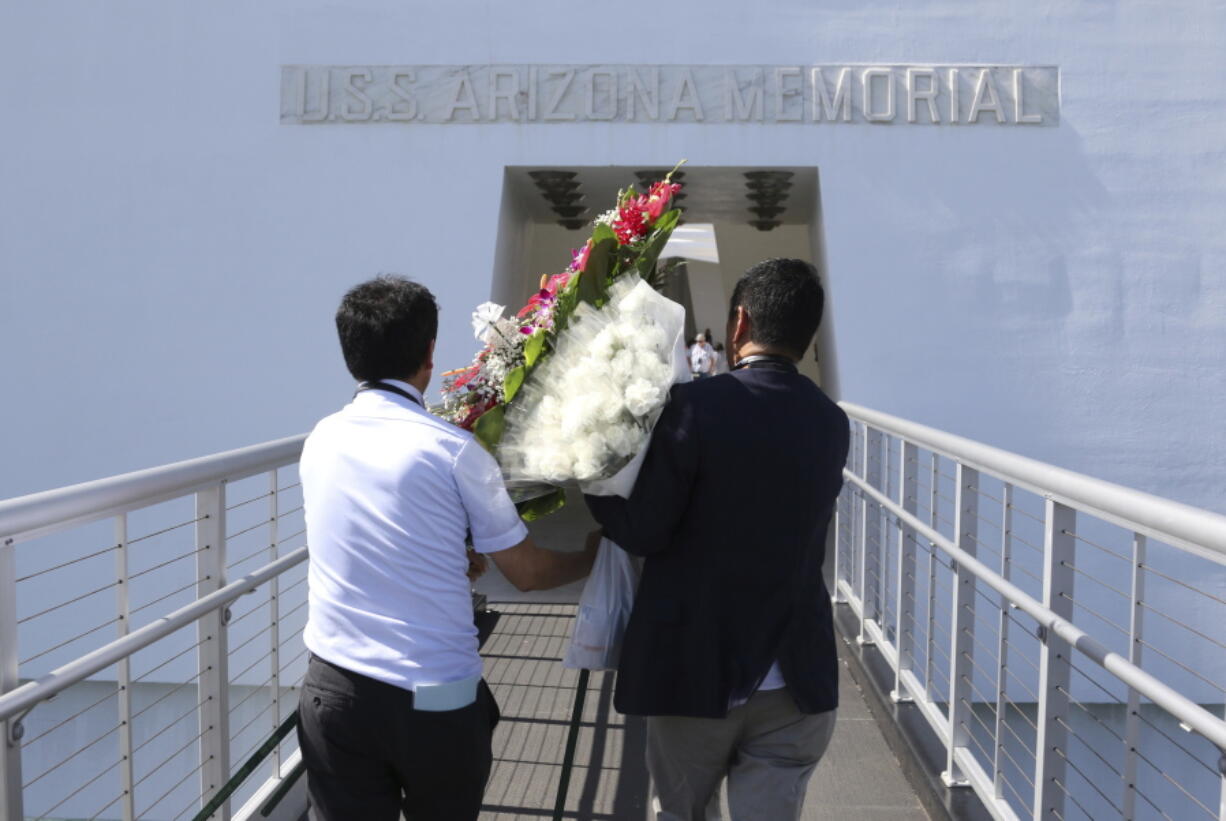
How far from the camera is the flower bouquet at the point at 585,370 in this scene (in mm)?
2141

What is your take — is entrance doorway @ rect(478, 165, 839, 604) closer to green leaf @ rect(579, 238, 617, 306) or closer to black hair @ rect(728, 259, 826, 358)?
green leaf @ rect(579, 238, 617, 306)

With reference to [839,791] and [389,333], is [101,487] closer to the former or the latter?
[389,333]

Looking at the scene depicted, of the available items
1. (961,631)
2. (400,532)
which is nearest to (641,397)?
(400,532)

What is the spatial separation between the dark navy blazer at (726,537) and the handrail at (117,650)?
1.16m


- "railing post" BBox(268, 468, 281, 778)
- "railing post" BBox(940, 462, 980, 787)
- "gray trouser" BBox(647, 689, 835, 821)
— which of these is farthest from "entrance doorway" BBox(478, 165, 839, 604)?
"gray trouser" BBox(647, 689, 835, 821)

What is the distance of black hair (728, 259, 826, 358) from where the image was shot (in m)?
2.21

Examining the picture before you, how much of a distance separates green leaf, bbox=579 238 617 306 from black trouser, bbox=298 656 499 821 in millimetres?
892

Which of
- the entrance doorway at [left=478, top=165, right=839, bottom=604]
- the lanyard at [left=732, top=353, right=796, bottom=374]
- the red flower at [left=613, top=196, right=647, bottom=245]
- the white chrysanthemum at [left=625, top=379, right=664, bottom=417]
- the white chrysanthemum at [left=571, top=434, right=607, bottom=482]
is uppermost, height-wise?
the entrance doorway at [left=478, top=165, right=839, bottom=604]

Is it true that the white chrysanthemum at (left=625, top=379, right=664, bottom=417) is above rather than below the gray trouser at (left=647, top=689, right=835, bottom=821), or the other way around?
above

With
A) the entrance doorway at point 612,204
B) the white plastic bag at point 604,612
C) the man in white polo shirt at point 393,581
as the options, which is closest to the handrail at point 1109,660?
the white plastic bag at point 604,612

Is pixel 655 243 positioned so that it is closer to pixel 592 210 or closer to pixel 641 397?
pixel 641 397

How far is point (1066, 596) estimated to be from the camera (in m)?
2.75

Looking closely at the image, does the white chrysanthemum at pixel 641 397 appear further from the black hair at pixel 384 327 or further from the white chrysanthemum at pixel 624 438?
the black hair at pixel 384 327

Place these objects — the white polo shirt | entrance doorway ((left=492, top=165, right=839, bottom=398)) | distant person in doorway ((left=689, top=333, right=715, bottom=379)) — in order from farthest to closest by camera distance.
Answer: distant person in doorway ((left=689, top=333, right=715, bottom=379)) → entrance doorway ((left=492, top=165, right=839, bottom=398)) → the white polo shirt
